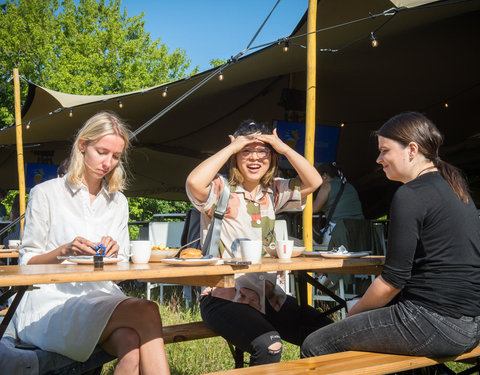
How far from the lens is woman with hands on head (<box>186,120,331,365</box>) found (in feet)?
7.27

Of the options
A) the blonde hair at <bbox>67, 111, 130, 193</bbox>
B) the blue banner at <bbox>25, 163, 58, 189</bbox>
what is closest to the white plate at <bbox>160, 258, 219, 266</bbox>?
the blonde hair at <bbox>67, 111, 130, 193</bbox>

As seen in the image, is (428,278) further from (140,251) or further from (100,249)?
(100,249)

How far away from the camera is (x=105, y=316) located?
1.88 m

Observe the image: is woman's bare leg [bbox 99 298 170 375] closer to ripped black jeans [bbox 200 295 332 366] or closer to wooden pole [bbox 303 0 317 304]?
ripped black jeans [bbox 200 295 332 366]

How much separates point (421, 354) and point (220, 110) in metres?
5.84

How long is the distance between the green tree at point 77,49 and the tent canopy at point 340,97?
9.02 meters

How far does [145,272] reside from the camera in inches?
63.7

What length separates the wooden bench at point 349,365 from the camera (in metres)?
1.79

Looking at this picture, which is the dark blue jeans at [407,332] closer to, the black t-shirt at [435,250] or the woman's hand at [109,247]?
the black t-shirt at [435,250]

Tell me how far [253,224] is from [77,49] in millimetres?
18380

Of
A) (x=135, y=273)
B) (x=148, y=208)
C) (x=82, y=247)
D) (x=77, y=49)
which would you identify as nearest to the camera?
(x=135, y=273)

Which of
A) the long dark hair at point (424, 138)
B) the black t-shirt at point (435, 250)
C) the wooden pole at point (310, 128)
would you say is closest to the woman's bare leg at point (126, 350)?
the black t-shirt at point (435, 250)

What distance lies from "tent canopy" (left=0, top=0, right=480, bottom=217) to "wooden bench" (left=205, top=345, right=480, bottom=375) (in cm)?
297

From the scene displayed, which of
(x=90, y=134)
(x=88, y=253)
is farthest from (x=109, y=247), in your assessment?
(x=90, y=134)
